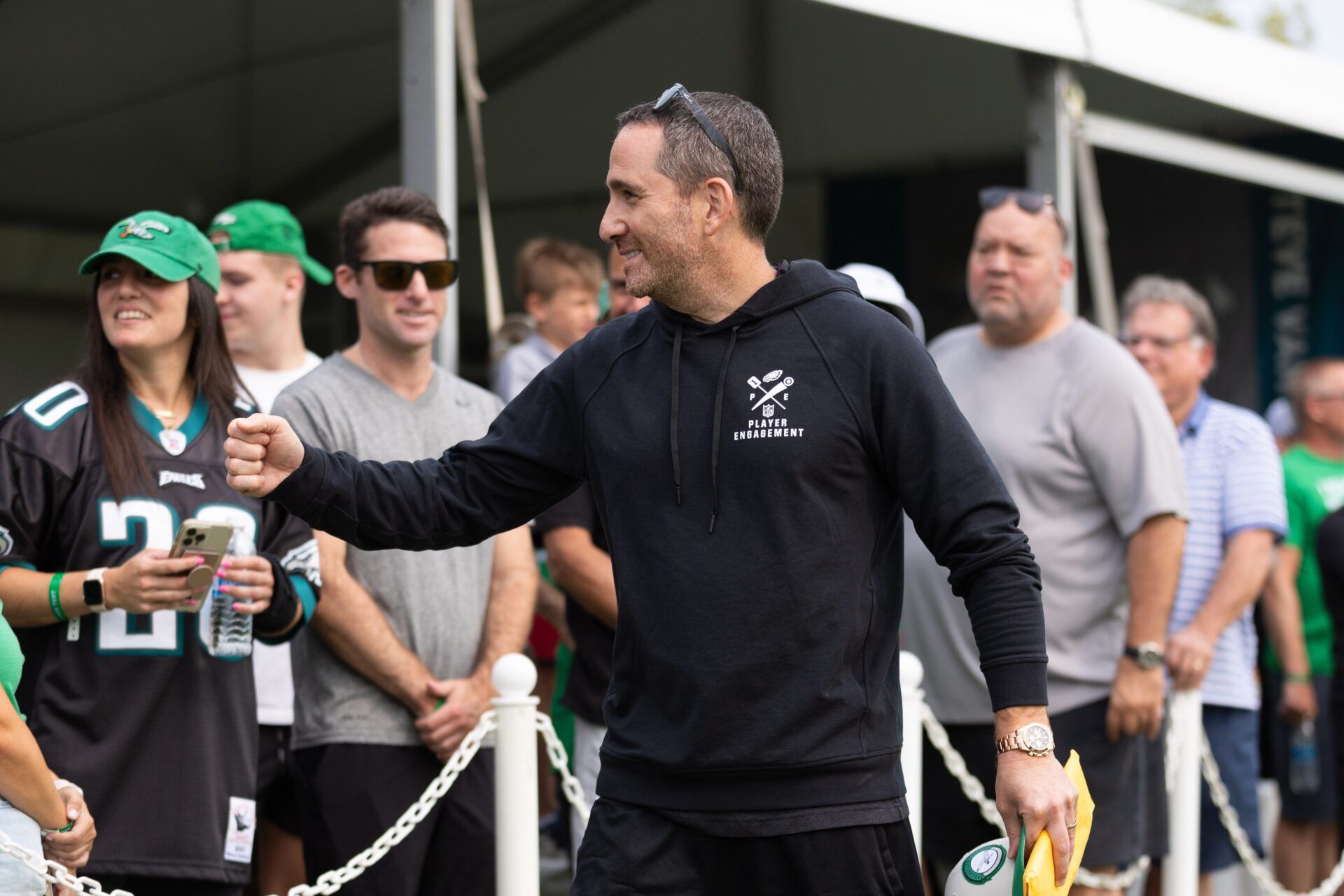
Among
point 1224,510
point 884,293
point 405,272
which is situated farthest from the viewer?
point 1224,510

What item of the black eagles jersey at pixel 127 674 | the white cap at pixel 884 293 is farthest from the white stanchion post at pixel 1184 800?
→ the black eagles jersey at pixel 127 674

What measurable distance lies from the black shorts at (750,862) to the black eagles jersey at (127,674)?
120 centimetres

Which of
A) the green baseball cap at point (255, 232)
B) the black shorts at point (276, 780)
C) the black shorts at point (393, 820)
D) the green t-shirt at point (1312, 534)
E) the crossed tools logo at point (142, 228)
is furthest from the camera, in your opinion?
the green t-shirt at point (1312, 534)

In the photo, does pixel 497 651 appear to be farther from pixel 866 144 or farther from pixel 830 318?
pixel 866 144

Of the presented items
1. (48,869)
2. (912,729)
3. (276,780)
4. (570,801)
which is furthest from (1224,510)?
(48,869)

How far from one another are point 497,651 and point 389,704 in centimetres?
33

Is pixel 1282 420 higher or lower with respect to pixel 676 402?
higher

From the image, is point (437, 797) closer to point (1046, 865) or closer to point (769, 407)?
point (769, 407)

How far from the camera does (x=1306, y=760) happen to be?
21.3 feet

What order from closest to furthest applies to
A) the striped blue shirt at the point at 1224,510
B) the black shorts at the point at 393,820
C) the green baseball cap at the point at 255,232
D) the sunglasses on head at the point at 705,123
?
the sunglasses on head at the point at 705,123 → the black shorts at the point at 393,820 → the green baseball cap at the point at 255,232 → the striped blue shirt at the point at 1224,510

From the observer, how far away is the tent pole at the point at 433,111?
4832 mm

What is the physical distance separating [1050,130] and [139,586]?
4460mm

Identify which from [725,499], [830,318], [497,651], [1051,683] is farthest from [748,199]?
[1051,683]

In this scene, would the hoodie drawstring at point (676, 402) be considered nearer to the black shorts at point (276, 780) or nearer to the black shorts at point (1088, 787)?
the black shorts at point (276, 780)
